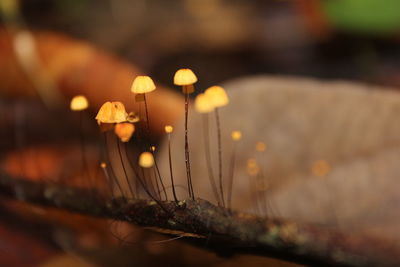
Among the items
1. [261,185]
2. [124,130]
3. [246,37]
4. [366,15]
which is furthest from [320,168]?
[246,37]

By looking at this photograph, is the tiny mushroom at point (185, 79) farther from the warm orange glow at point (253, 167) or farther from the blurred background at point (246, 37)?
the blurred background at point (246, 37)

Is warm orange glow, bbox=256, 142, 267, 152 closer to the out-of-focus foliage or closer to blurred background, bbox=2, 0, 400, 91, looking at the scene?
blurred background, bbox=2, 0, 400, 91

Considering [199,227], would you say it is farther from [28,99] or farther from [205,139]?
[28,99]

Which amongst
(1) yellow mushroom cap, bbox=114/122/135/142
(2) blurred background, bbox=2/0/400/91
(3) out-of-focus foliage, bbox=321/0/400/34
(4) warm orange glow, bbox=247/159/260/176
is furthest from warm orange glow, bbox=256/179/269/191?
(3) out-of-focus foliage, bbox=321/0/400/34

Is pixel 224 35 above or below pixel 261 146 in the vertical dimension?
above

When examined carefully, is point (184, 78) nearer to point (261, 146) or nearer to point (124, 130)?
point (124, 130)

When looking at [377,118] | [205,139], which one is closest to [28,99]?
[205,139]
